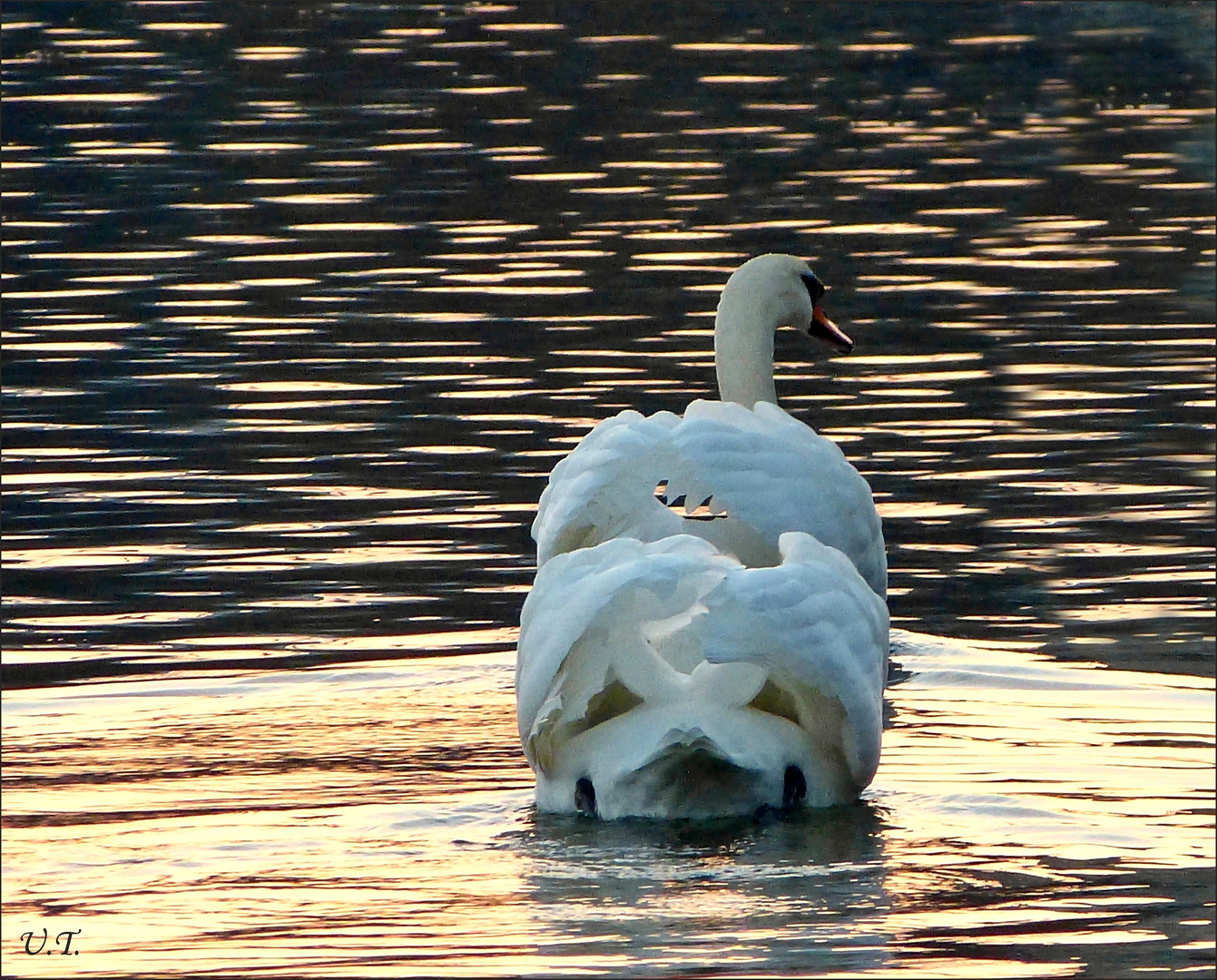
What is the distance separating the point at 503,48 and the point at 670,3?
16.5ft

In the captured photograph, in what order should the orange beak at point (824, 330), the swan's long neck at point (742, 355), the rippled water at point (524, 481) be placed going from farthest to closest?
1. the orange beak at point (824, 330)
2. the swan's long neck at point (742, 355)
3. the rippled water at point (524, 481)

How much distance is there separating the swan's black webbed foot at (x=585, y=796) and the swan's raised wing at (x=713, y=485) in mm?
1046

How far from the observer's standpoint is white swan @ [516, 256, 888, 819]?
27.2ft

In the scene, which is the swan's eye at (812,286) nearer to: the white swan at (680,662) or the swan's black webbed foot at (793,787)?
the white swan at (680,662)

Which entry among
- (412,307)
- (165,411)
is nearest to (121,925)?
(165,411)

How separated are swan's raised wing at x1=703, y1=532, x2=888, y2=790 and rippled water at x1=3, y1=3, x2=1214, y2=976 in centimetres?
31

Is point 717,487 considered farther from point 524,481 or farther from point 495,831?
point 524,481

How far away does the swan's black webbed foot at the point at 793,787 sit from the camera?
8.58 metres

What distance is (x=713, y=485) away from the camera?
941 cm

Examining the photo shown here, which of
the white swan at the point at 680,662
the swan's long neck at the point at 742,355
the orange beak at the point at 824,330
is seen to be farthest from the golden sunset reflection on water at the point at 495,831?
the orange beak at the point at 824,330

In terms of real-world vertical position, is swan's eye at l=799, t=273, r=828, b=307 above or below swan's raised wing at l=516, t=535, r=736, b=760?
above

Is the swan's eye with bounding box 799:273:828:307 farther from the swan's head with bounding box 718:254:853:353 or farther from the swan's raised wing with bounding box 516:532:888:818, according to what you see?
the swan's raised wing with bounding box 516:532:888:818

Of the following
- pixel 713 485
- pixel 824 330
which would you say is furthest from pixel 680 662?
pixel 824 330

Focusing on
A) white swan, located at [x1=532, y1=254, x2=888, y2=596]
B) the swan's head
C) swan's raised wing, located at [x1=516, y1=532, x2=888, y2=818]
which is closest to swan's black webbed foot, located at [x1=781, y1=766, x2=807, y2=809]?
swan's raised wing, located at [x1=516, y1=532, x2=888, y2=818]
